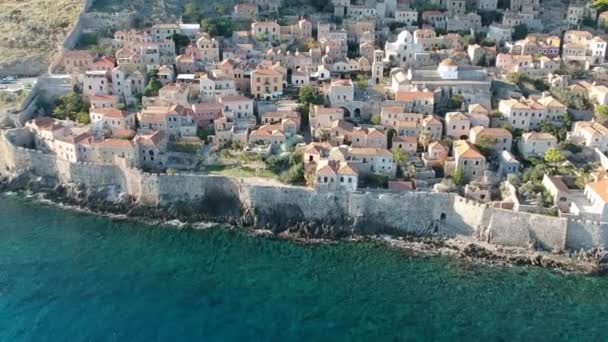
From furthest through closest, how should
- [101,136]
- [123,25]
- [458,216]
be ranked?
[123,25] < [101,136] < [458,216]

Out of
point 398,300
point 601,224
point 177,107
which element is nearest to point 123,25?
point 177,107

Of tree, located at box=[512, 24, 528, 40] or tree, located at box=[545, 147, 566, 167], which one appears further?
tree, located at box=[512, 24, 528, 40]

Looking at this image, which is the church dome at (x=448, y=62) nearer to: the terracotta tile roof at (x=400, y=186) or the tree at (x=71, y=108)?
the terracotta tile roof at (x=400, y=186)

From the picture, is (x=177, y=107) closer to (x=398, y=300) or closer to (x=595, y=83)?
(x=398, y=300)

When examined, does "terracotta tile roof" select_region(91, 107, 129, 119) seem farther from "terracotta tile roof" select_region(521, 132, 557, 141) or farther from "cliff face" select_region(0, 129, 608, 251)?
"terracotta tile roof" select_region(521, 132, 557, 141)

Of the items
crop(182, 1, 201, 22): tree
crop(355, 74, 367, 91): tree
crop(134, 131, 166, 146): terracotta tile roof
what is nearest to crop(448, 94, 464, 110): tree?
crop(355, 74, 367, 91): tree

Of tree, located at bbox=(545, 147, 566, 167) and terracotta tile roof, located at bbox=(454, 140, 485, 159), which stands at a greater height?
terracotta tile roof, located at bbox=(454, 140, 485, 159)

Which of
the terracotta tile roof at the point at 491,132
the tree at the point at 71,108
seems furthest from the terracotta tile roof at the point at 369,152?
the tree at the point at 71,108

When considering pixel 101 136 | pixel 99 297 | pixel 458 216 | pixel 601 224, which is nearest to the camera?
pixel 99 297
